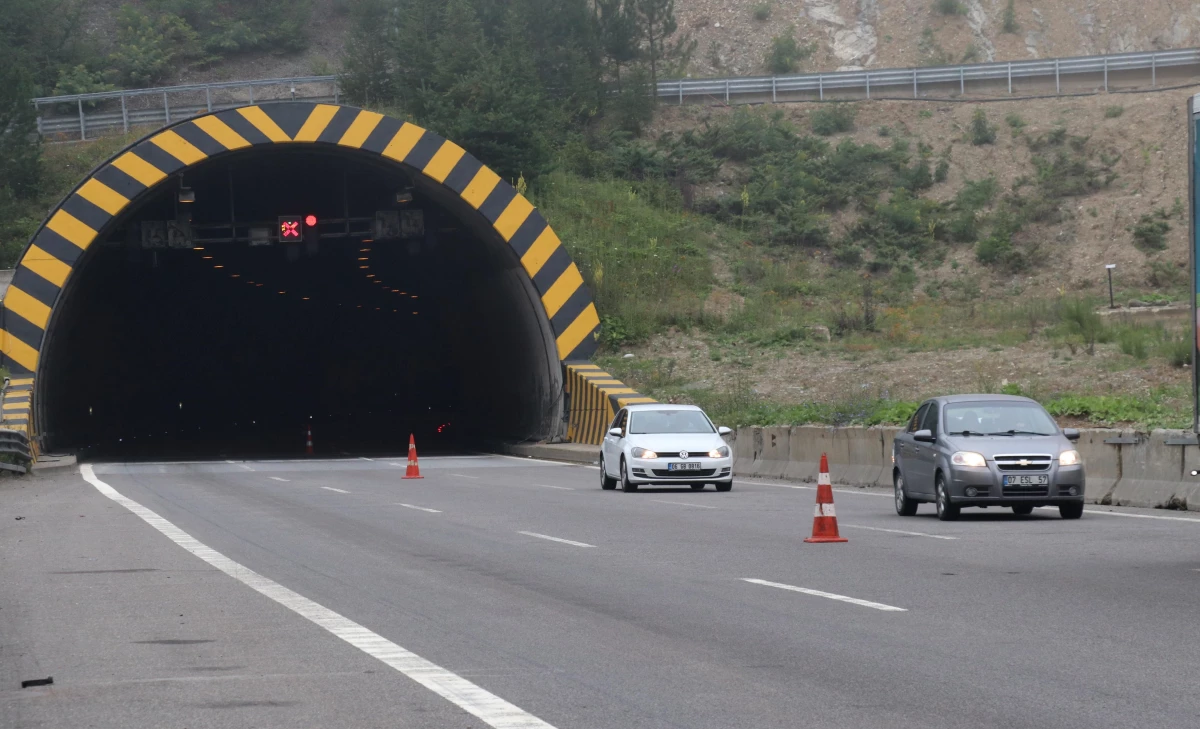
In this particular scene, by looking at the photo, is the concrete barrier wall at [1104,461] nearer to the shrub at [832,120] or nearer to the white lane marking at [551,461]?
the white lane marking at [551,461]

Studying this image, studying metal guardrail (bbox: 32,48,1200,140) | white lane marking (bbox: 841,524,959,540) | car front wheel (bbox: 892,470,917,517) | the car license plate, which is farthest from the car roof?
metal guardrail (bbox: 32,48,1200,140)

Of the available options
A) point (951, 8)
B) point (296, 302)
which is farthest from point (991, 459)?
point (951, 8)

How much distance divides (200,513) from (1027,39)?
→ 101 m

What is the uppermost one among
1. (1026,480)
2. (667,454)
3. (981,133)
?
(981,133)

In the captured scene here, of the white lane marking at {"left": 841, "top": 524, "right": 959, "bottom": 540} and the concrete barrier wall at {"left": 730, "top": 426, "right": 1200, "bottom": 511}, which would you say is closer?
the white lane marking at {"left": 841, "top": 524, "right": 959, "bottom": 540}

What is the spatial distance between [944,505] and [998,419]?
1.39 metres

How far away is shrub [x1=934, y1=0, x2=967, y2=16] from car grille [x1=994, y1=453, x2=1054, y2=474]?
99334 millimetres

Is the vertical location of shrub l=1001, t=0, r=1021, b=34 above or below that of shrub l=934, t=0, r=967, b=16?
below

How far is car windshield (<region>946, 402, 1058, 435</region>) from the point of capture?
1970 centimetres

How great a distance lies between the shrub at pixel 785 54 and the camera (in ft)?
346

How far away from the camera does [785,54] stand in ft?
350

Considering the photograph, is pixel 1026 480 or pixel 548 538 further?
pixel 1026 480

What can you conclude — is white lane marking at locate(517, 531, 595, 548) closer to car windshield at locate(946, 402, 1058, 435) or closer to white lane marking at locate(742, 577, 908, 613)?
white lane marking at locate(742, 577, 908, 613)

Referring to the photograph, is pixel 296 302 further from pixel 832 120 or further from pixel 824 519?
pixel 824 519
